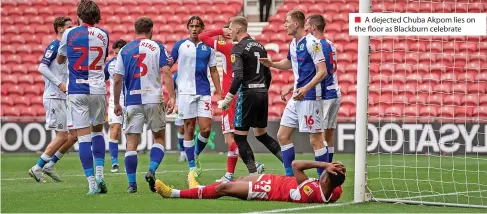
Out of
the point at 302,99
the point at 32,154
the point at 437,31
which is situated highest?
the point at 437,31

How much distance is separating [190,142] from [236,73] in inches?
95.2

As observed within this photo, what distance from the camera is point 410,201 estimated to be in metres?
10.1

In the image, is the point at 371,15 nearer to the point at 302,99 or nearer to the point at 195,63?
the point at 302,99

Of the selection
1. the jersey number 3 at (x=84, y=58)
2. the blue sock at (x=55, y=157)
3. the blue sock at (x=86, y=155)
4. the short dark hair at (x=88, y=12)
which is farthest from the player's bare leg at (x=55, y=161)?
the short dark hair at (x=88, y=12)

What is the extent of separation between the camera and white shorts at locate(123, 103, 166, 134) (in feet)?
36.8

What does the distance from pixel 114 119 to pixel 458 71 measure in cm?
840

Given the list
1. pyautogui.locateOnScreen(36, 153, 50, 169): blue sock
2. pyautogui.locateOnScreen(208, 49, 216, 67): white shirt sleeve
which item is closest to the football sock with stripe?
pyautogui.locateOnScreen(36, 153, 50, 169): blue sock

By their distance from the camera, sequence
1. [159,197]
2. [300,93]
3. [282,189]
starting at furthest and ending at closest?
[300,93] → [159,197] → [282,189]

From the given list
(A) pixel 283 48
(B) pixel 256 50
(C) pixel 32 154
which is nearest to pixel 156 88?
(B) pixel 256 50

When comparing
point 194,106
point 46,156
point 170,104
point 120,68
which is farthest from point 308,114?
point 46,156

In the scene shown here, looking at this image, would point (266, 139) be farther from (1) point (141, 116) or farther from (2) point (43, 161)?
(2) point (43, 161)

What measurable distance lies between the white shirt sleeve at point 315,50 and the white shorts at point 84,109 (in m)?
2.46

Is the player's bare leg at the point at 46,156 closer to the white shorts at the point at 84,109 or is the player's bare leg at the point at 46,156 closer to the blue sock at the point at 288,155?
the white shorts at the point at 84,109

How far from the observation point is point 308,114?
37.1 feet
